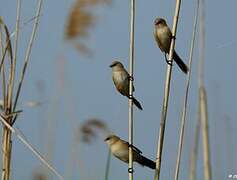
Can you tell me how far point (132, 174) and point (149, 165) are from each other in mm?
395

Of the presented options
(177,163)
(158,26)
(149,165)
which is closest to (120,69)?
(158,26)

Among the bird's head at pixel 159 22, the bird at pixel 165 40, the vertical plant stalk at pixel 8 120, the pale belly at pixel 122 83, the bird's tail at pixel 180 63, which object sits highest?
the bird's head at pixel 159 22

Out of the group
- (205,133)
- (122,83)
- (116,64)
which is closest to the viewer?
(205,133)

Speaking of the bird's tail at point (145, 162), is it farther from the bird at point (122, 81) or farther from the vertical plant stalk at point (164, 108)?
the vertical plant stalk at point (164, 108)

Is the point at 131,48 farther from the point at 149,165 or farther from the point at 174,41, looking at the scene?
the point at 149,165

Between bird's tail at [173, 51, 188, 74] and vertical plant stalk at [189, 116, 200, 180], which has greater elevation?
bird's tail at [173, 51, 188, 74]

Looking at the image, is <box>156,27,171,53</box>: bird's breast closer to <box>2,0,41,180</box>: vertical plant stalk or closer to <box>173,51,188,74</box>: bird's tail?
<box>173,51,188,74</box>: bird's tail

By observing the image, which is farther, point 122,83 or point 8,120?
point 122,83

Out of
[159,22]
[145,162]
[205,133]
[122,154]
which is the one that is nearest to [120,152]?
[122,154]

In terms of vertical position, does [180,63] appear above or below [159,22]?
below

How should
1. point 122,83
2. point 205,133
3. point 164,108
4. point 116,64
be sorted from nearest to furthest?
point 164,108
point 205,133
point 122,83
point 116,64

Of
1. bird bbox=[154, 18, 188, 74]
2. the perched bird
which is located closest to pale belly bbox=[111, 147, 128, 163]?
the perched bird

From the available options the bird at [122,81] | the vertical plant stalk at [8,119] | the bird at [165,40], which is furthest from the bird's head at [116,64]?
the vertical plant stalk at [8,119]

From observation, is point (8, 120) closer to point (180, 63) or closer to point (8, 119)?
point (8, 119)
